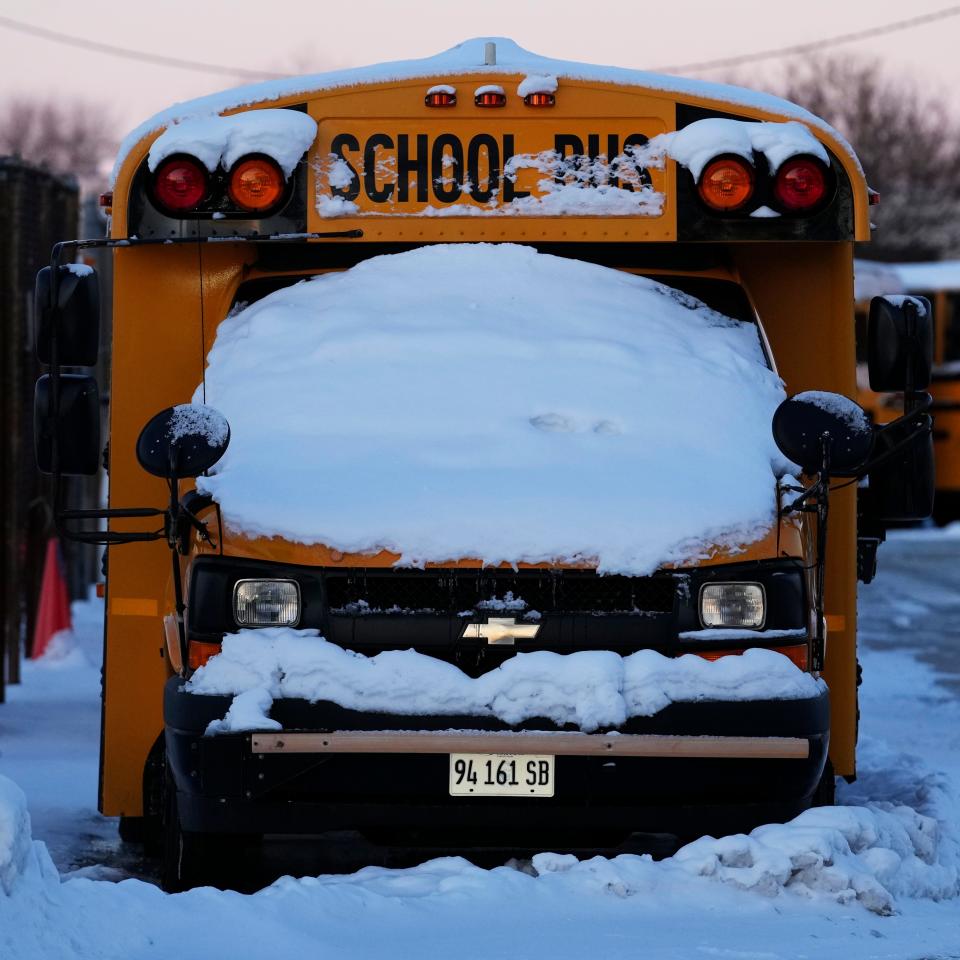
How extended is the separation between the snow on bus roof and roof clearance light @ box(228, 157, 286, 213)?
0.22 m

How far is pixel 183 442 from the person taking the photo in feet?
18.8

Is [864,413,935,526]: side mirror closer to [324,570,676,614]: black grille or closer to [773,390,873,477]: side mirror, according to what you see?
[773,390,873,477]: side mirror

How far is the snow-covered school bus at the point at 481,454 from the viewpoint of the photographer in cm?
563

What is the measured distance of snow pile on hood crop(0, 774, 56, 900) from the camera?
5.06 m

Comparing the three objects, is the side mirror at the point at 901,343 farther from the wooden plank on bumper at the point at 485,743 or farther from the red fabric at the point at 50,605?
the red fabric at the point at 50,605

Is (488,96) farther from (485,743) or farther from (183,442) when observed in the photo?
(485,743)

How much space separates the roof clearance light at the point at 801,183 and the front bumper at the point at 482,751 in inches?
70.2

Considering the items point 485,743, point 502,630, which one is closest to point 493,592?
point 502,630

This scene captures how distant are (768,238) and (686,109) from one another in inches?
20.5

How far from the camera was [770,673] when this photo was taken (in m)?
5.69

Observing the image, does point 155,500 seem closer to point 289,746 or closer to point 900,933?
point 289,746

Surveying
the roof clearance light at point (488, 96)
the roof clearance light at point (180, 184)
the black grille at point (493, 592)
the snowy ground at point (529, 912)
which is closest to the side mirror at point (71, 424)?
the roof clearance light at point (180, 184)

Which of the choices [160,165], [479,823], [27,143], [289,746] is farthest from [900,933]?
[27,143]

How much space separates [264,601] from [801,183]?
7.60ft
